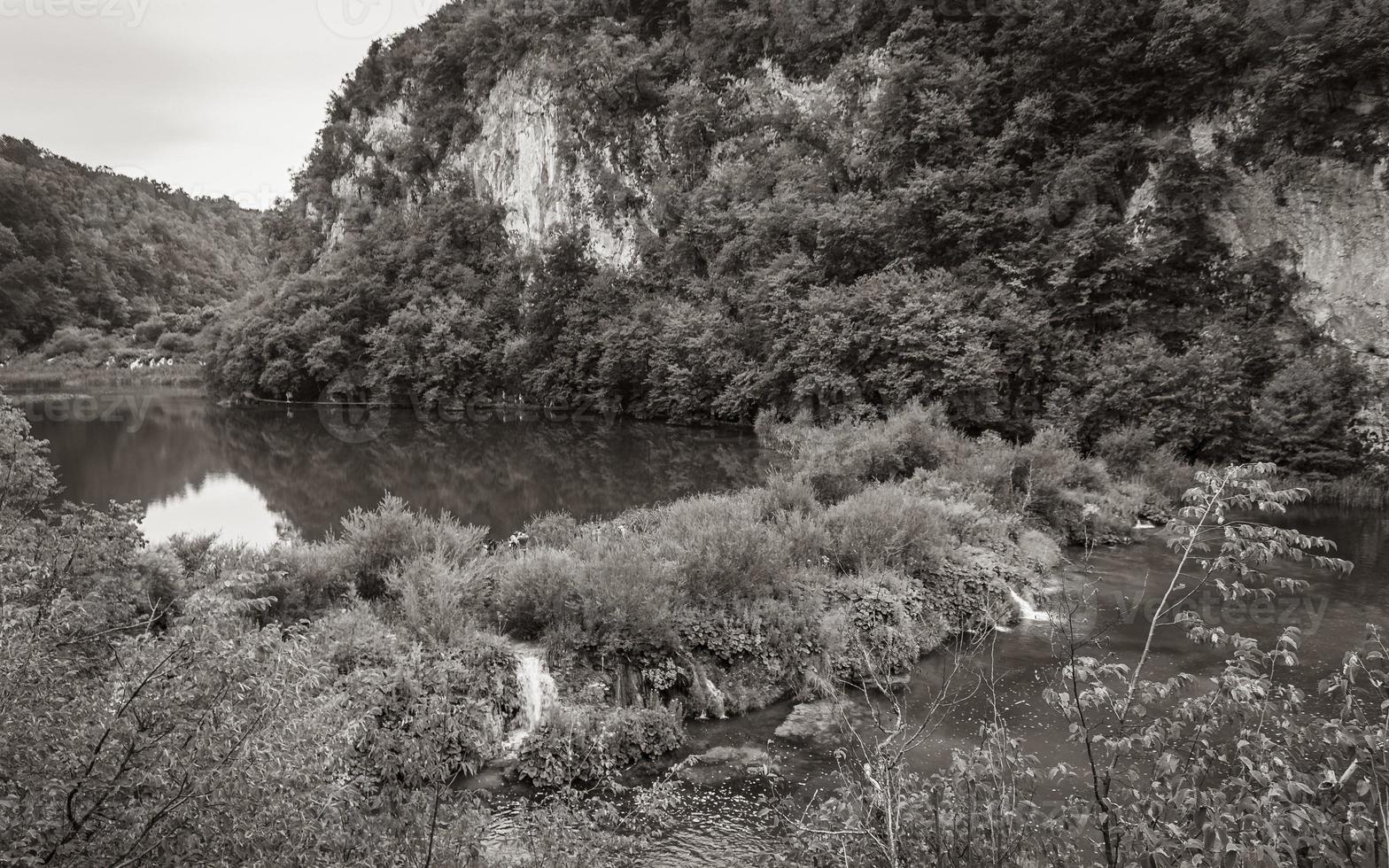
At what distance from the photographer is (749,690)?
30.9ft

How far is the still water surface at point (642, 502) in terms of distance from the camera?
795 centimetres

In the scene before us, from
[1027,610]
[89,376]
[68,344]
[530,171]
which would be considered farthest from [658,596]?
[68,344]

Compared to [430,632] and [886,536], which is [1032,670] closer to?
[886,536]

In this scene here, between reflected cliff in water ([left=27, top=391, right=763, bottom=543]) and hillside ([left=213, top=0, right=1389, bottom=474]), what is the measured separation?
201 inches

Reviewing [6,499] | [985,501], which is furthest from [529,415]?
[6,499]

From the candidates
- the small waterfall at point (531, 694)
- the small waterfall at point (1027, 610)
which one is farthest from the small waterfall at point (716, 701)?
the small waterfall at point (1027, 610)

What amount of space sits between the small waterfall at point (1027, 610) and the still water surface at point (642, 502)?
208 mm

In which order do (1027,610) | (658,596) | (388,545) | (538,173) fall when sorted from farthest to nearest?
(538,173) < (1027,610) < (388,545) < (658,596)

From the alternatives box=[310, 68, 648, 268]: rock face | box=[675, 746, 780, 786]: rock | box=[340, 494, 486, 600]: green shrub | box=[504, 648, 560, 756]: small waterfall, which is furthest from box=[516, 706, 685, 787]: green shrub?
box=[310, 68, 648, 268]: rock face

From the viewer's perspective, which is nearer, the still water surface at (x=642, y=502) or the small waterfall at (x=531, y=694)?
the still water surface at (x=642, y=502)

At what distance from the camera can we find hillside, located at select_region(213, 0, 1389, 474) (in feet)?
66.7

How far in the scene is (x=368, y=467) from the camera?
76.0 ft

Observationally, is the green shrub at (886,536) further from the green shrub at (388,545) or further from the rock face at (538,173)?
the rock face at (538,173)

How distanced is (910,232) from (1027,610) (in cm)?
1841
